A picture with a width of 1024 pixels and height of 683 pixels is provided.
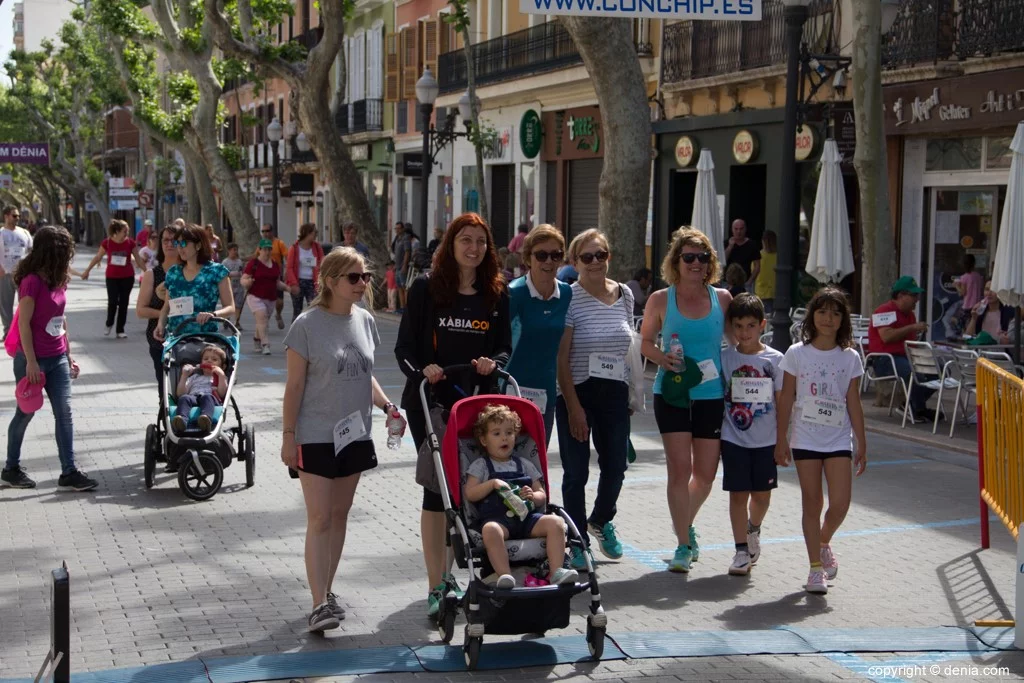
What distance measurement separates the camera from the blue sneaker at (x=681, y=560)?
790cm

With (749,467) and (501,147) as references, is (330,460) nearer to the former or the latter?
(749,467)

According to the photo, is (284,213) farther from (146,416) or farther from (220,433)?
(220,433)

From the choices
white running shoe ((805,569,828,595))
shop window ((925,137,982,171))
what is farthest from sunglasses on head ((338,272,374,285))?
shop window ((925,137,982,171))

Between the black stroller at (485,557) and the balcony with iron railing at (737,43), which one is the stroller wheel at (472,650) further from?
the balcony with iron railing at (737,43)

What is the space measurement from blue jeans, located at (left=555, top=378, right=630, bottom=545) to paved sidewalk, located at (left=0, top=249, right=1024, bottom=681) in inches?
19.6

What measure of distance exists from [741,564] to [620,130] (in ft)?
39.5

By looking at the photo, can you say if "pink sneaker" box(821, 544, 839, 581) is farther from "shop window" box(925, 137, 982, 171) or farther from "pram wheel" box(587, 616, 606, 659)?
"shop window" box(925, 137, 982, 171)

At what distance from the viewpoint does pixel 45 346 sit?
32.8ft

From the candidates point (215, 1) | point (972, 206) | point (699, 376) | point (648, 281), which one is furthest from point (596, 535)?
point (215, 1)

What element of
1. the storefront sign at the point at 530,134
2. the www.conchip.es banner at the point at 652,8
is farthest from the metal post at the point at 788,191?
the storefront sign at the point at 530,134

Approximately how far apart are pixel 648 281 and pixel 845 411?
12148 mm

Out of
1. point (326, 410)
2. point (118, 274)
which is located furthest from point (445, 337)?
point (118, 274)

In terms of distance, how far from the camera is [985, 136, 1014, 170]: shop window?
19.5 meters

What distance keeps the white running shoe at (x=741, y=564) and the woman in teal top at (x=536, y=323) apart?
133 cm
